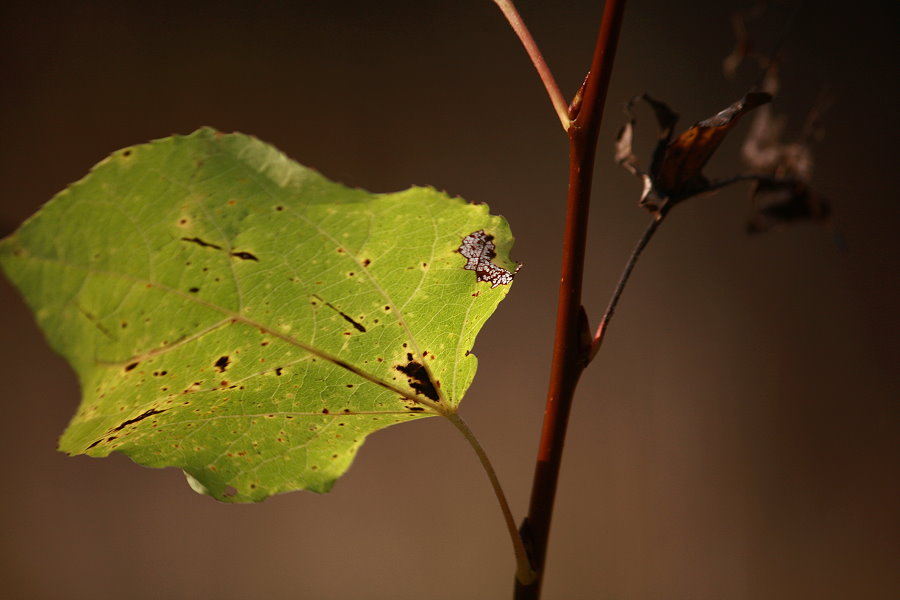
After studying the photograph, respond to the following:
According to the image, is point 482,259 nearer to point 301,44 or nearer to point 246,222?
point 246,222

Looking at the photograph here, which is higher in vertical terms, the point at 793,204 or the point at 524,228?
the point at 793,204

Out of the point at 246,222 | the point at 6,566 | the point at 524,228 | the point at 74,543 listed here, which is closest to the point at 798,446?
the point at 524,228

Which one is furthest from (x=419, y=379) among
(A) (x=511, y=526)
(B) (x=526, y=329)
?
(B) (x=526, y=329)

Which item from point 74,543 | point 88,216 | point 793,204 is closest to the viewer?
point 88,216

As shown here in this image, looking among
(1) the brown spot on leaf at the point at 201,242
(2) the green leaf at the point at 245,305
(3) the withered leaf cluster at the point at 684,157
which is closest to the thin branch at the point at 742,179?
(3) the withered leaf cluster at the point at 684,157

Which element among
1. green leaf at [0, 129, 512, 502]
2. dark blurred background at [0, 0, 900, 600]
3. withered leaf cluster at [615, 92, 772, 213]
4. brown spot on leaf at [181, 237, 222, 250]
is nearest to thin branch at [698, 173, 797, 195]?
withered leaf cluster at [615, 92, 772, 213]

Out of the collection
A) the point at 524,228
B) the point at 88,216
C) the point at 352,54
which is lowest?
the point at 524,228

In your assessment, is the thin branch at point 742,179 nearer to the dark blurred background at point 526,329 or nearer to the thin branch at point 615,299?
the thin branch at point 615,299

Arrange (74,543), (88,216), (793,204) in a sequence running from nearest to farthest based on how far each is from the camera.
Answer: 1. (88,216)
2. (793,204)
3. (74,543)
